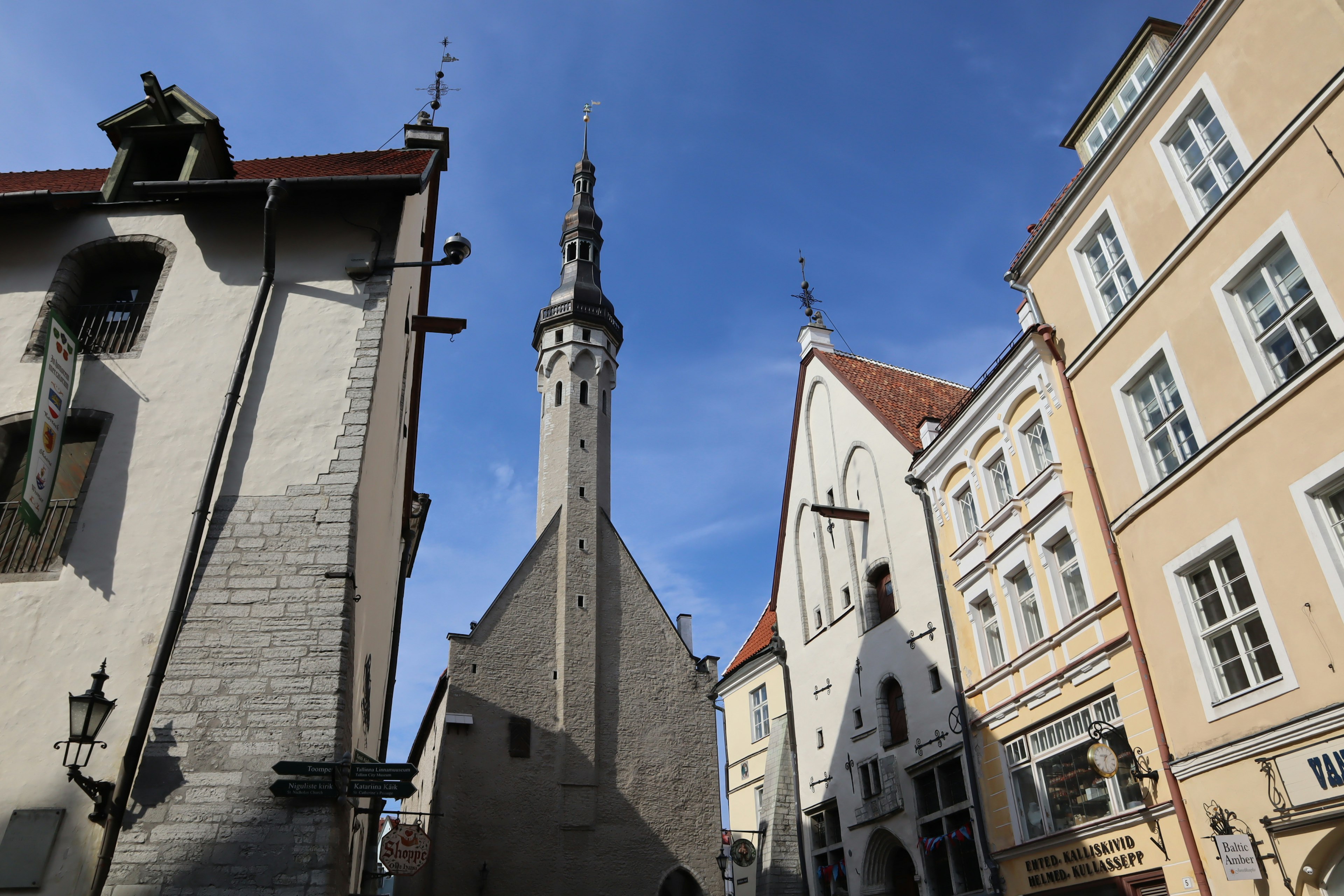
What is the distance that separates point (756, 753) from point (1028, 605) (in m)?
11.7

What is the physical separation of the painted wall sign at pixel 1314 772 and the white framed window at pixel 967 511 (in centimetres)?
737

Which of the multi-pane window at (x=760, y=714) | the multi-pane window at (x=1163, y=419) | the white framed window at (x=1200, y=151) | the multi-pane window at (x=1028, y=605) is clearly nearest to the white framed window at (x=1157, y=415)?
the multi-pane window at (x=1163, y=419)

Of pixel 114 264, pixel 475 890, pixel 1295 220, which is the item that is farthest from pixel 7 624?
pixel 475 890

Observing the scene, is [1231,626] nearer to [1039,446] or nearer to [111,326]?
[1039,446]

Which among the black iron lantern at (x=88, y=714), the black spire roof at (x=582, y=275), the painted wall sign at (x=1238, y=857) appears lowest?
the painted wall sign at (x=1238, y=857)

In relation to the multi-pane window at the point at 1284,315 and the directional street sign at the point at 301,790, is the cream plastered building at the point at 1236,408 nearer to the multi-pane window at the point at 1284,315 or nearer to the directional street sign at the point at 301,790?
the multi-pane window at the point at 1284,315

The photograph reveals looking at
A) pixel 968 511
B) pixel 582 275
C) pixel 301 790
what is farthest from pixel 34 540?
pixel 582 275

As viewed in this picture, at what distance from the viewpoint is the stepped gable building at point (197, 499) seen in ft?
26.8

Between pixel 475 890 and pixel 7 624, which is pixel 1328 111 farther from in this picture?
pixel 475 890

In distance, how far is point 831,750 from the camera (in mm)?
Result: 19531

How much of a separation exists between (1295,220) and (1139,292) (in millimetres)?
2236

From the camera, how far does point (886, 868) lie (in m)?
17.3

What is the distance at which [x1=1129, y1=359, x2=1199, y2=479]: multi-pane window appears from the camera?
35.6 ft

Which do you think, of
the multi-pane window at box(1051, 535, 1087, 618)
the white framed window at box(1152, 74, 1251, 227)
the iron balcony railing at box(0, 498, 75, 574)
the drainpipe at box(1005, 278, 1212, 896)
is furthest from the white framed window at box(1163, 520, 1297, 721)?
the iron balcony railing at box(0, 498, 75, 574)
